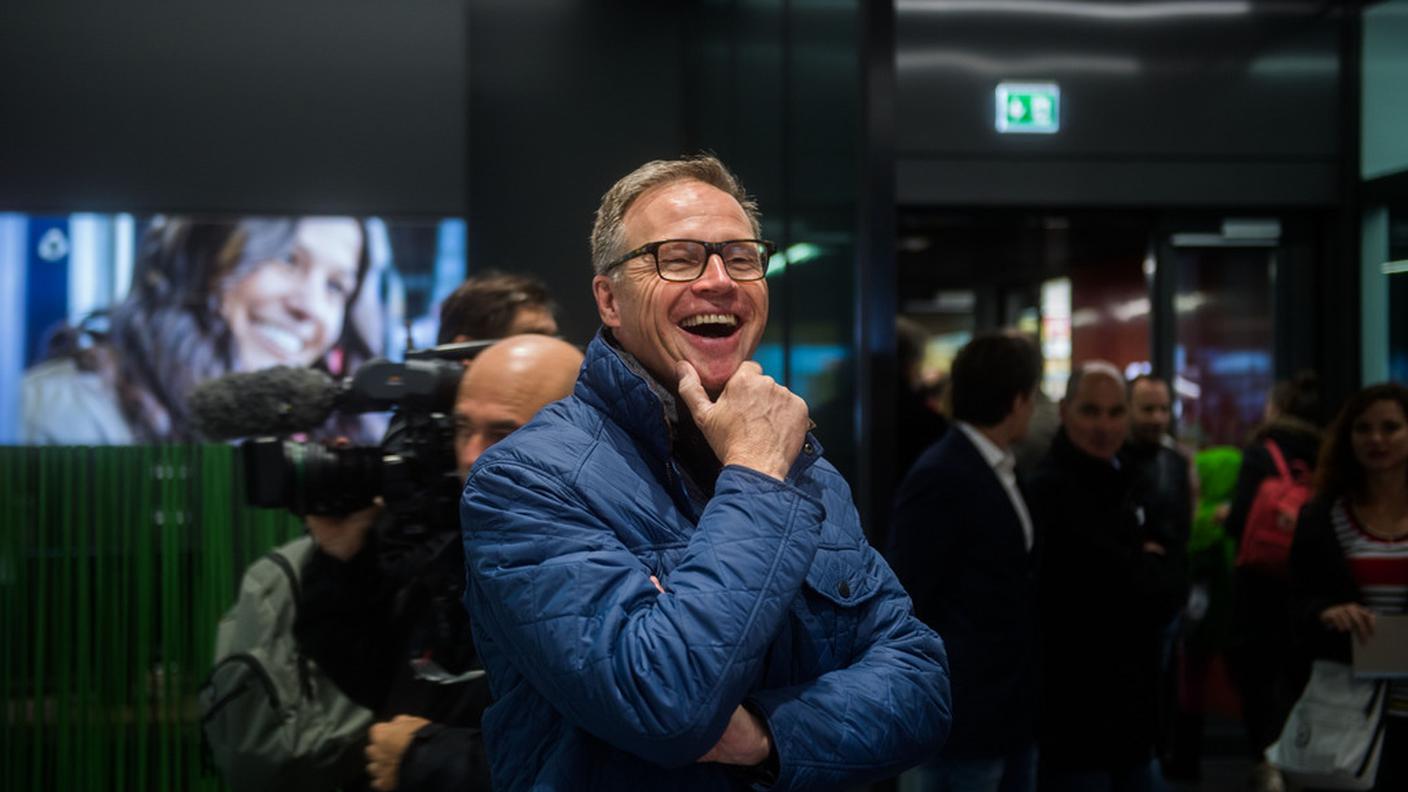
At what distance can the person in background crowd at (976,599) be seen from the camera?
3150 mm

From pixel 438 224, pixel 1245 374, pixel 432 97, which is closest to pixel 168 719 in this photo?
pixel 438 224

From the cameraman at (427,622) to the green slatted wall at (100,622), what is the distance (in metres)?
1.03

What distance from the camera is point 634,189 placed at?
1.60m

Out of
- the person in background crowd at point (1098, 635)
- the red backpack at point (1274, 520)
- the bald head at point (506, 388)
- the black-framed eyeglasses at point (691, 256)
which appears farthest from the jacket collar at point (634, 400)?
the red backpack at point (1274, 520)

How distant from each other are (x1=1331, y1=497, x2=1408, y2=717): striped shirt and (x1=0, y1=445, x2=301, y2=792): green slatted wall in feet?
9.81

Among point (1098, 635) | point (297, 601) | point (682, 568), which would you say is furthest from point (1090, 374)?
point (682, 568)

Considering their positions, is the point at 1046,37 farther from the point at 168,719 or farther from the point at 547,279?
the point at 168,719

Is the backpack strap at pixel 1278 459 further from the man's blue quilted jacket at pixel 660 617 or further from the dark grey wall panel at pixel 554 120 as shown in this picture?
the man's blue quilted jacket at pixel 660 617

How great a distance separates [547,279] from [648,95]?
39.0 inches

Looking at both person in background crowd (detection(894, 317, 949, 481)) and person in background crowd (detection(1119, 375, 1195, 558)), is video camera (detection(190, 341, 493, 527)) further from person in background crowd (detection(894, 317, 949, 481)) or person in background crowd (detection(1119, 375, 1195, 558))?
person in background crowd (detection(1119, 375, 1195, 558))

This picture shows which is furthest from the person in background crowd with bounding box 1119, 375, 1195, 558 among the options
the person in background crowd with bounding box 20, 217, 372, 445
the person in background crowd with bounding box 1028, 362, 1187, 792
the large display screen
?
the person in background crowd with bounding box 20, 217, 372, 445

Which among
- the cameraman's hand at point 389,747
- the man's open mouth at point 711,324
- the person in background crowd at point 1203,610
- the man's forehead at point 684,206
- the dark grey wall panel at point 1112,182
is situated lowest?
the person in background crowd at point 1203,610

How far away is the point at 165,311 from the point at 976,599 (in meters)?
3.70

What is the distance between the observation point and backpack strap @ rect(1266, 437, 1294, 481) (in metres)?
4.89
